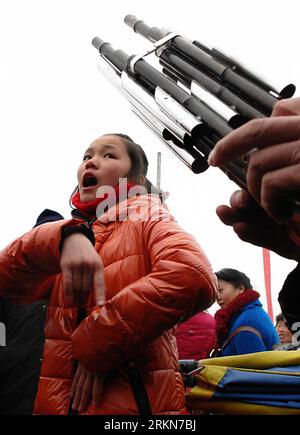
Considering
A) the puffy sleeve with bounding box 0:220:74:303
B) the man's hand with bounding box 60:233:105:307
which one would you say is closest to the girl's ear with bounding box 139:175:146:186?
the puffy sleeve with bounding box 0:220:74:303

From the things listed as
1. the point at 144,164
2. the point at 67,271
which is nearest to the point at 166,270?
Answer: the point at 67,271

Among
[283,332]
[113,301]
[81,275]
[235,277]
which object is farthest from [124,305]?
[283,332]

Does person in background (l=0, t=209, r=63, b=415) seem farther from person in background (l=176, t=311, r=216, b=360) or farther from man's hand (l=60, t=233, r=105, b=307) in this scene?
person in background (l=176, t=311, r=216, b=360)

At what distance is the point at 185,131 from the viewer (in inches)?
38.0

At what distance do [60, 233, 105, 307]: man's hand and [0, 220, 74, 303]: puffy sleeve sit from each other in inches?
4.3

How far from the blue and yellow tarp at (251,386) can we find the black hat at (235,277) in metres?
1.84

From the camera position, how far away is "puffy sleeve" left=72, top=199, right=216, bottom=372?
4.11 ft

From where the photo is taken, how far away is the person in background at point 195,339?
3.21m

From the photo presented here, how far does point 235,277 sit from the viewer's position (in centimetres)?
339

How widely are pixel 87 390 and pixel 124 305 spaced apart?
0.25 meters

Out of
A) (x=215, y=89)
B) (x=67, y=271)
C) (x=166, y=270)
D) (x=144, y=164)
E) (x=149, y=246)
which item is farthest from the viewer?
(x=144, y=164)

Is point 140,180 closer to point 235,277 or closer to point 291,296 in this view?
point 291,296
